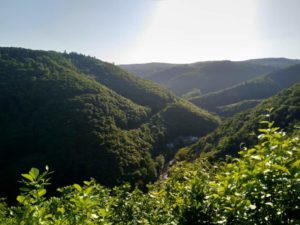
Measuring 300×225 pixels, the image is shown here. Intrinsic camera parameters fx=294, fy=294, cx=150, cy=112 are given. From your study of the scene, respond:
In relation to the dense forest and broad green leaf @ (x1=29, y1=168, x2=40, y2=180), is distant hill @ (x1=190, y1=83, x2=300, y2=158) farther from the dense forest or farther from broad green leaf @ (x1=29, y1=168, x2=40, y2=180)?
broad green leaf @ (x1=29, y1=168, x2=40, y2=180)

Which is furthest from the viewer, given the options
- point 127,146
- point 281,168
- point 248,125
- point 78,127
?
point 78,127

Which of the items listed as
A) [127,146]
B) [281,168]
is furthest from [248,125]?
[281,168]

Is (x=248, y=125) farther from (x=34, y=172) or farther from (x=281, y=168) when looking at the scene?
(x=34, y=172)

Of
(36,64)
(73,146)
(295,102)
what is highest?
(36,64)

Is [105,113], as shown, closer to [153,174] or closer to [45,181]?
[153,174]

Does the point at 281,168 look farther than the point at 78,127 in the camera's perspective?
No

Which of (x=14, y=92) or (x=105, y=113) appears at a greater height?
(x=14, y=92)

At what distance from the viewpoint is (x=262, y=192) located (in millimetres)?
4867

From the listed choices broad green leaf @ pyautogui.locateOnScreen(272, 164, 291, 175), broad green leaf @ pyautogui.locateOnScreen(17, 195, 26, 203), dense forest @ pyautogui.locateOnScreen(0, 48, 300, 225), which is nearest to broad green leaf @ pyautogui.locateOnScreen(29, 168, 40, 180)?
dense forest @ pyautogui.locateOnScreen(0, 48, 300, 225)

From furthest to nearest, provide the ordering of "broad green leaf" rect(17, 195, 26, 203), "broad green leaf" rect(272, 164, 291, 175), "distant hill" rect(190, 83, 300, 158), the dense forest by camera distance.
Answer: "distant hill" rect(190, 83, 300, 158), the dense forest, "broad green leaf" rect(17, 195, 26, 203), "broad green leaf" rect(272, 164, 291, 175)

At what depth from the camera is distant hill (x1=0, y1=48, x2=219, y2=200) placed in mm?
109250

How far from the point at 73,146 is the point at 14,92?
52.1 metres

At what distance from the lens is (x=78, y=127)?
126188mm

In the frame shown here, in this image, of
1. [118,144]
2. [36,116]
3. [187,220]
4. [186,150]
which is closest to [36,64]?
[36,116]
